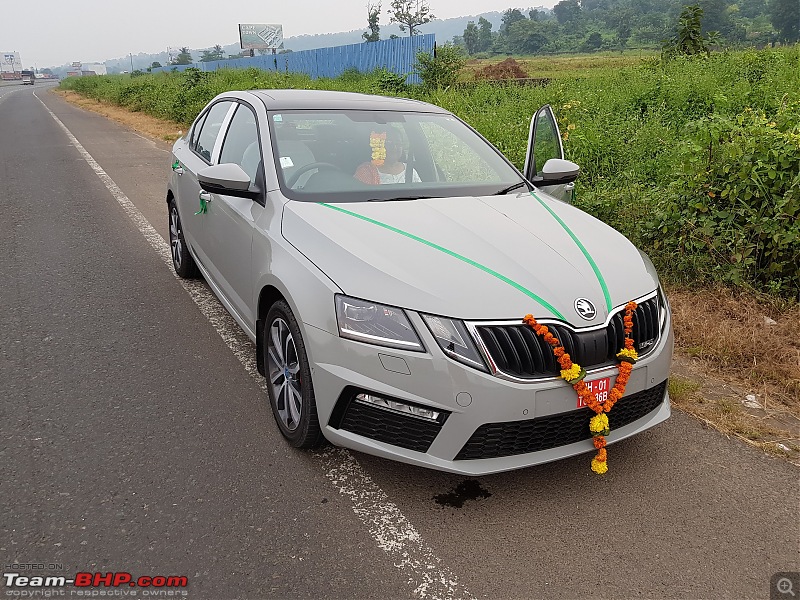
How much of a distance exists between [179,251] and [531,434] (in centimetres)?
398

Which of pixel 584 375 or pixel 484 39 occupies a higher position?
pixel 484 39

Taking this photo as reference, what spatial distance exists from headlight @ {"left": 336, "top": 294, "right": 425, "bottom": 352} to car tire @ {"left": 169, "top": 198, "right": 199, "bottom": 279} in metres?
3.09

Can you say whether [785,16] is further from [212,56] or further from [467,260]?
[212,56]

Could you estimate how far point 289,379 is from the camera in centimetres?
322

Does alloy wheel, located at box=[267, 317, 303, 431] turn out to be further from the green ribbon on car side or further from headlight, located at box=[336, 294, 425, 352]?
the green ribbon on car side

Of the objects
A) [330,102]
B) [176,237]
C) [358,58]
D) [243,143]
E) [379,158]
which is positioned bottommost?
[176,237]

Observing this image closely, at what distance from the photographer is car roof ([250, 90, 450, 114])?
4172 millimetres

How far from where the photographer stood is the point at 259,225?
139 inches

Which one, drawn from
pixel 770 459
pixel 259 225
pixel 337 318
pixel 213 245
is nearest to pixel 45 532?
pixel 337 318

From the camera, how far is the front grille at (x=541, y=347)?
258 centimetres

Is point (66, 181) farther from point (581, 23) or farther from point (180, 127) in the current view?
point (581, 23)

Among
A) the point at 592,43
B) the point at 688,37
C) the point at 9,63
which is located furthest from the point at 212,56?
the point at 688,37

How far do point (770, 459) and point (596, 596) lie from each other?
137 centimetres

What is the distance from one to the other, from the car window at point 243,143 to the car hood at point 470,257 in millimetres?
656
